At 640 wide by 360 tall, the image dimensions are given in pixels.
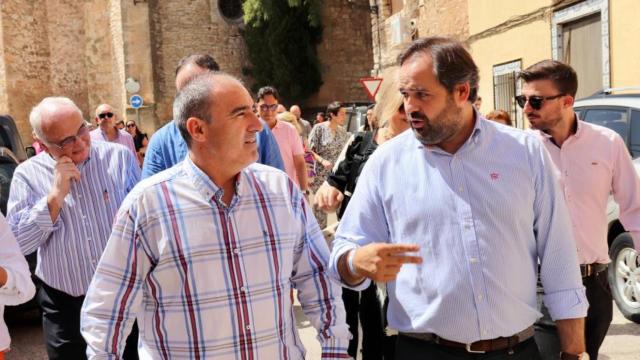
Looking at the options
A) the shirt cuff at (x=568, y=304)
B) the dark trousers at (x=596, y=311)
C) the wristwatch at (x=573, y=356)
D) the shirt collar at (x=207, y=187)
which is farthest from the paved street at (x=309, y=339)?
the shirt collar at (x=207, y=187)

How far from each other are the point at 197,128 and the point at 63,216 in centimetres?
169

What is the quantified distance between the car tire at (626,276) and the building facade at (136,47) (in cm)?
2400

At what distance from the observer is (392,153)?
8.74 feet

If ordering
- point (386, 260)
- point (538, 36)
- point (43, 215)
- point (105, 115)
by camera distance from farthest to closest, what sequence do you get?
point (538, 36), point (105, 115), point (43, 215), point (386, 260)

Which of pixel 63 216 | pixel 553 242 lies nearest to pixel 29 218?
pixel 63 216

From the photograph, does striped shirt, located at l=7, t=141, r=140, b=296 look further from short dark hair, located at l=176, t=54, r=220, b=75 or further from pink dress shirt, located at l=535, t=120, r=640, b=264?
pink dress shirt, located at l=535, t=120, r=640, b=264

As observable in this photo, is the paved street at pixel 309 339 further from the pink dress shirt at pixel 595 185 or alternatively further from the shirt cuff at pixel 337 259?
the shirt cuff at pixel 337 259

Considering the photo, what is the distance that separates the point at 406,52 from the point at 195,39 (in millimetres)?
28628

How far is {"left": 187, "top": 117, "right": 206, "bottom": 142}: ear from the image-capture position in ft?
7.86

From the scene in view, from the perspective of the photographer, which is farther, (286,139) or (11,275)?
(286,139)

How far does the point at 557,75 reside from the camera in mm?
3660

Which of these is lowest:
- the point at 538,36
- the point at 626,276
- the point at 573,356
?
the point at 626,276

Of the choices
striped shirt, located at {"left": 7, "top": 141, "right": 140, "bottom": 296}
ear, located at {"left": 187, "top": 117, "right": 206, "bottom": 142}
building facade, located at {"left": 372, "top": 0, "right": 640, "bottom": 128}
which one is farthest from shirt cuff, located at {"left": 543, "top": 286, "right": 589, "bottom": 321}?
building facade, located at {"left": 372, "top": 0, "right": 640, "bottom": 128}

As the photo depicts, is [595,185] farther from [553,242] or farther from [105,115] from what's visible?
[105,115]
